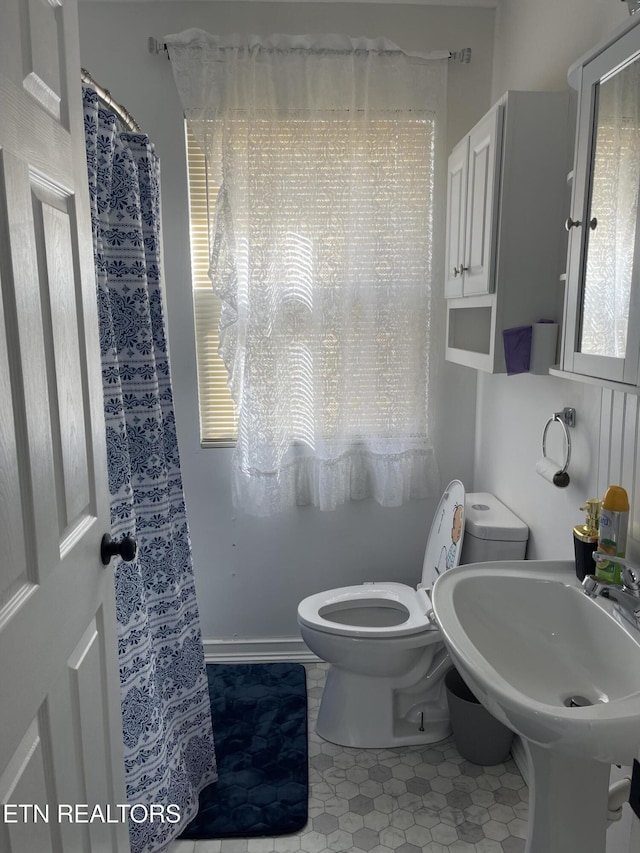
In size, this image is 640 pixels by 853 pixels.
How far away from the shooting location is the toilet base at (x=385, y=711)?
2.02 m

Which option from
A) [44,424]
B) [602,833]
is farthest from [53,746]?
[602,833]

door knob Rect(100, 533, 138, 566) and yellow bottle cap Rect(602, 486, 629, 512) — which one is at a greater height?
yellow bottle cap Rect(602, 486, 629, 512)

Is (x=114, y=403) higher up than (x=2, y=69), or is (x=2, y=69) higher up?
(x=2, y=69)

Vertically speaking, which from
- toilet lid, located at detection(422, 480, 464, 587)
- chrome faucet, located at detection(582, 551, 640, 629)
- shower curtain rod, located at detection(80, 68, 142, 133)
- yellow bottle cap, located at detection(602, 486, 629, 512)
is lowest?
toilet lid, located at detection(422, 480, 464, 587)

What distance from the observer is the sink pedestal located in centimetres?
111

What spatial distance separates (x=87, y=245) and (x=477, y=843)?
177 cm

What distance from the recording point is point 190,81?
6.97ft

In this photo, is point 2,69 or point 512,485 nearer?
point 2,69

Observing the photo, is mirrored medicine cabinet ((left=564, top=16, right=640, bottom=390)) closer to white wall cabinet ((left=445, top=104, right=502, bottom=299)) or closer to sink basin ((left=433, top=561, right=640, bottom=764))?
white wall cabinet ((left=445, top=104, right=502, bottom=299))

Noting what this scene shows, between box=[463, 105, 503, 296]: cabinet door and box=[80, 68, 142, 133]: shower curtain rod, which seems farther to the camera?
box=[463, 105, 503, 296]: cabinet door

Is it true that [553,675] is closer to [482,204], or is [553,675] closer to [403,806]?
[403,806]

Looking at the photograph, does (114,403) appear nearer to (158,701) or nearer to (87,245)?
(87,245)

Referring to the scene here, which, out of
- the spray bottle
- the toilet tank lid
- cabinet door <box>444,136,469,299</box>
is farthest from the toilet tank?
cabinet door <box>444,136,469,299</box>

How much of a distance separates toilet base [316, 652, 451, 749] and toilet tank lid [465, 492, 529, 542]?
438mm
